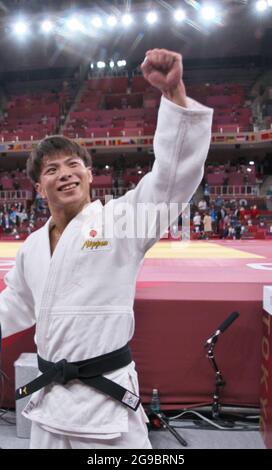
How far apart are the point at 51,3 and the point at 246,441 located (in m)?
15.4

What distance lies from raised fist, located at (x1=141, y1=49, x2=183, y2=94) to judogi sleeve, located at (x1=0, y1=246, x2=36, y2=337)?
0.78 metres

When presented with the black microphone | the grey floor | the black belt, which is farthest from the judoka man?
the grey floor

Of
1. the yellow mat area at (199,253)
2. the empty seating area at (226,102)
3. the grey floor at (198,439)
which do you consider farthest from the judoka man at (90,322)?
the empty seating area at (226,102)

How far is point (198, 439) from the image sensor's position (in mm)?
1802

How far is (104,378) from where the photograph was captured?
3.20ft

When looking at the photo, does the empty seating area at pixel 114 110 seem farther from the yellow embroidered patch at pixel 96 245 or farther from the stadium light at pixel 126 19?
the yellow embroidered patch at pixel 96 245

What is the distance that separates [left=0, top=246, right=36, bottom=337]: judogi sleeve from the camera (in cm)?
123

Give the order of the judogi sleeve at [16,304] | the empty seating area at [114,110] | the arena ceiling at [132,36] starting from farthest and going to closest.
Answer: the empty seating area at [114,110], the arena ceiling at [132,36], the judogi sleeve at [16,304]

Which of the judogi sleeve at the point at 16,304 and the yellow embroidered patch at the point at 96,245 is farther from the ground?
the yellow embroidered patch at the point at 96,245

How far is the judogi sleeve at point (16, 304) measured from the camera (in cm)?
123

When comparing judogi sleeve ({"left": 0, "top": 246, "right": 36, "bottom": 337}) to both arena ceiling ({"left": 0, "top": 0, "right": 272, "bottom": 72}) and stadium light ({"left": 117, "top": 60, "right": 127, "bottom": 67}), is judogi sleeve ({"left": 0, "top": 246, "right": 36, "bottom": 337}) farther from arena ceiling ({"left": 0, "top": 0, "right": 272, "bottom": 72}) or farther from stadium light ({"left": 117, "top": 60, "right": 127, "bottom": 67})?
stadium light ({"left": 117, "top": 60, "right": 127, "bottom": 67})

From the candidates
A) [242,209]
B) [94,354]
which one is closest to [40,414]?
[94,354]

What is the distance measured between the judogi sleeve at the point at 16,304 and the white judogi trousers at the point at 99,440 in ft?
1.22
